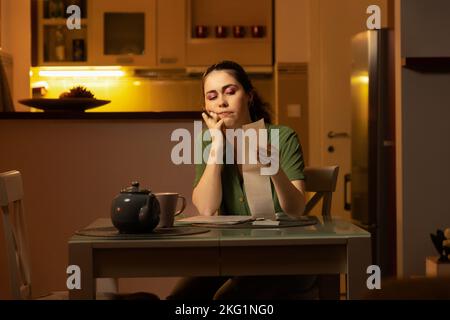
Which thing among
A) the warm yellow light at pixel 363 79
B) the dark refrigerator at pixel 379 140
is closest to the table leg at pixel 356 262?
the dark refrigerator at pixel 379 140

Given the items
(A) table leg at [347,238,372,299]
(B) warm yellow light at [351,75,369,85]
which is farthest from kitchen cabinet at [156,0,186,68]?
(A) table leg at [347,238,372,299]

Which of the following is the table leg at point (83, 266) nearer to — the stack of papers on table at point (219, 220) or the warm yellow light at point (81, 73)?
the stack of papers on table at point (219, 220)

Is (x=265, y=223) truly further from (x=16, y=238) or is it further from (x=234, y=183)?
Result: (x=16, y=238)

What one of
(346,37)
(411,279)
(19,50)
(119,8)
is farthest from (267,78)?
(411,279)

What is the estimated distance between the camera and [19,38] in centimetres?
522

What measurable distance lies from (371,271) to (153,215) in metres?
0.41

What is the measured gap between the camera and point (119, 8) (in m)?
5.30

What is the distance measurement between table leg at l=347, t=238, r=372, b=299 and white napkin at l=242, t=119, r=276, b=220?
24 cm

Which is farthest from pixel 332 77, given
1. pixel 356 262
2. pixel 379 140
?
pixel 356 262

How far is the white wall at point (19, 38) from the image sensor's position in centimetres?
520

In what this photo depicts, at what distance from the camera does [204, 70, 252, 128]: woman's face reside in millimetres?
1856

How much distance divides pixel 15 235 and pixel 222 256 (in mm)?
610

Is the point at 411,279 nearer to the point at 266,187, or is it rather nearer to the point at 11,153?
the point at 266,187

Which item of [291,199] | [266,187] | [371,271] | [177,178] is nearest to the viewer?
[371,271]
